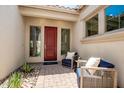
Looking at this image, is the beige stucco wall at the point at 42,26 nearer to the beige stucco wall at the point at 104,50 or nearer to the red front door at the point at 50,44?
the red front door at the point at 50,44

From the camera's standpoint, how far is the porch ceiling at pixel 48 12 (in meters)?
5.74

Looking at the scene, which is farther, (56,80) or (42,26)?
(42,26)

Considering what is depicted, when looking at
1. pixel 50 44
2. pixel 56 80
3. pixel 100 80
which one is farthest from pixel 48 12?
pixel 100 80

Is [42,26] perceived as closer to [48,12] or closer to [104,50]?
[48,12]

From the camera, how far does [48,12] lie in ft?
19.9

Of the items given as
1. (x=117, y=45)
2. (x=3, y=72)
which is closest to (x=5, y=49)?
(x=3, y=72)

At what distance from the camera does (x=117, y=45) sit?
3238 millimetres

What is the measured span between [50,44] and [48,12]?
2.09 metres

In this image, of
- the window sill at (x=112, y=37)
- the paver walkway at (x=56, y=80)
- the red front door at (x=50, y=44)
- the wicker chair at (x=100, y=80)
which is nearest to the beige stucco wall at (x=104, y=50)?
the window sill at (x=112, y=37)

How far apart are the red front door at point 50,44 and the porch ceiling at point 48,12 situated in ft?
4.66

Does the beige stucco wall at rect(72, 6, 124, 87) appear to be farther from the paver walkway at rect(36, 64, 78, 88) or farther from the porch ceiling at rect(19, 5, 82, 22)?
the paver walkway at rect(36, 64, 78, 88)
